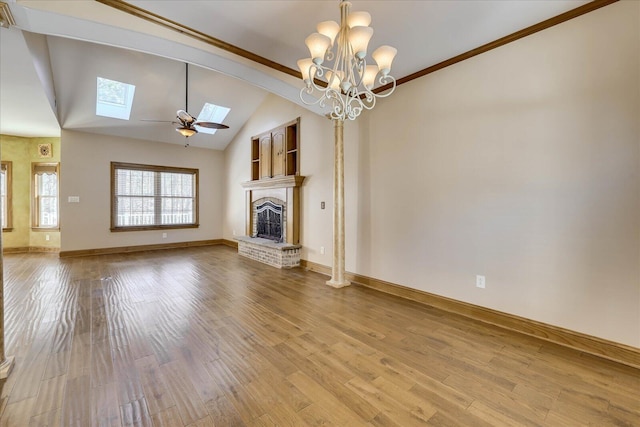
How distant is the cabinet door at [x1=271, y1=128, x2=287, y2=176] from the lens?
226 inches

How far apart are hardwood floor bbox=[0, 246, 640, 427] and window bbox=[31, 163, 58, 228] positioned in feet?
13.2

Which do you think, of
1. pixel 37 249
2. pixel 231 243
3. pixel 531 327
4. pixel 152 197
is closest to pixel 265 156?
pixel 231 243

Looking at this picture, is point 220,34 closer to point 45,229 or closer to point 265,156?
point 265,156

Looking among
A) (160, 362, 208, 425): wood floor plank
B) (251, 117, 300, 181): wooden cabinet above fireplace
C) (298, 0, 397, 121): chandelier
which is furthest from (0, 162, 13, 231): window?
(298, 0, 397, 121): chandelier

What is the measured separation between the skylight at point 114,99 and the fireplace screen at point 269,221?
341 cm

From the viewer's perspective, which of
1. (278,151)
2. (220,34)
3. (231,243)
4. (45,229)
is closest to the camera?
(220,34)

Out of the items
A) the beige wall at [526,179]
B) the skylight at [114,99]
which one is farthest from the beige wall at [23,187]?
the beige wall at [526,179]

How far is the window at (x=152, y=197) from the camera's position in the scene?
22.0 feet

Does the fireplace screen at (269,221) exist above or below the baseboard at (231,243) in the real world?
above

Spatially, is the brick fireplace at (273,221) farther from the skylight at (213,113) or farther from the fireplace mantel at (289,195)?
the skylight at (213,113)

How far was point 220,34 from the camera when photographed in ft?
9.14

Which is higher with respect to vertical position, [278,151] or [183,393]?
[278,151]

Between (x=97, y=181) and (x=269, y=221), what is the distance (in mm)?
4080

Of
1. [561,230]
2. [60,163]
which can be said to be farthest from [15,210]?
[561,230]
